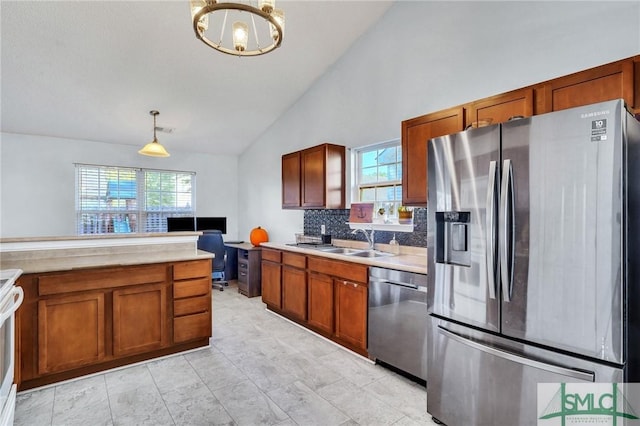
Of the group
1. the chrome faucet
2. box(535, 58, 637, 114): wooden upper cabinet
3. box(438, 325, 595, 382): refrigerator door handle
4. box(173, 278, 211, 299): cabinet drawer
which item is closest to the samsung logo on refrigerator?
box(535, 58, 637, 114): wooden upper cabinet

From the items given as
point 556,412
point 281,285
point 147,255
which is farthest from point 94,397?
point 556,412

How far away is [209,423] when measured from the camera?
78.7 inches

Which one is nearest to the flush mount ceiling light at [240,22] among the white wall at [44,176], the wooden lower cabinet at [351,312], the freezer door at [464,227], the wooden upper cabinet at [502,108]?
the freezer door at [464,227]

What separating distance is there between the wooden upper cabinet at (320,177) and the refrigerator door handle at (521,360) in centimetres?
231

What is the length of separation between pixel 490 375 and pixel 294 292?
93.9 inches

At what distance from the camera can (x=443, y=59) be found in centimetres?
301

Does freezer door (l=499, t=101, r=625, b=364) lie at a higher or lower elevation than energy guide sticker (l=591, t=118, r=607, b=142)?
lower

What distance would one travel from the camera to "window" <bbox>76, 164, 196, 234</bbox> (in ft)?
17.5

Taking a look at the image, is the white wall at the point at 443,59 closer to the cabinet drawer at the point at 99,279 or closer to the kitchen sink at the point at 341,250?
the kitchen sink at the point at 341,250

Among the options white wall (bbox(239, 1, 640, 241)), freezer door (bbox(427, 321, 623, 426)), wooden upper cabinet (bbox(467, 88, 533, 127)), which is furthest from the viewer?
white wall (bbox(239, 1, 640, 241))

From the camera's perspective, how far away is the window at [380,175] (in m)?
3.54

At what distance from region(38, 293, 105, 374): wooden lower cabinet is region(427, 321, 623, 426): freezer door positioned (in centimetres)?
254

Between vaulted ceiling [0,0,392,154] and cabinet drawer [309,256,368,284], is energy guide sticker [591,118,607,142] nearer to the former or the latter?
cabinet drawer [309,256,368,284]

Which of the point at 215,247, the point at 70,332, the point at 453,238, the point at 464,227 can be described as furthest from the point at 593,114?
the point at 215,247
